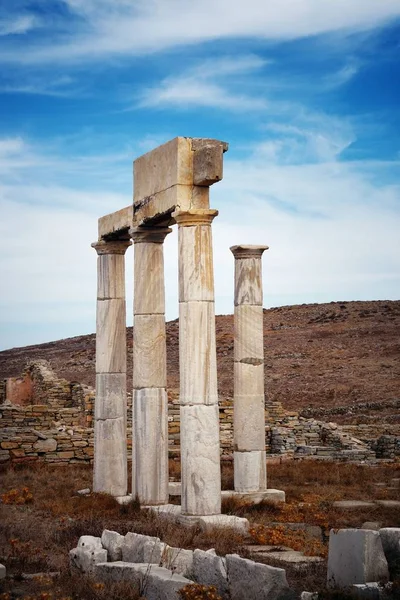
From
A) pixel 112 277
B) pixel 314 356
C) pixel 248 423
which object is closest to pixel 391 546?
pixel 248 423

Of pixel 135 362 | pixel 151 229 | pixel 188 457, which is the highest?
pixel 151 229

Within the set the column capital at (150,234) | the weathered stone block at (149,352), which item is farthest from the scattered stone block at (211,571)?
the column capital at (150,234)

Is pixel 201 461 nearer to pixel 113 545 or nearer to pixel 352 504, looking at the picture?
pixel 113 545

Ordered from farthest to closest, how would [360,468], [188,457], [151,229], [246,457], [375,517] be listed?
1. [360,468]
2. [246,457]
3. [151,229]
4. [375,517]
5. [188,457]

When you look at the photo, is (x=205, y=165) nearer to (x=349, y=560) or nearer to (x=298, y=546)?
(x=298, y=546)

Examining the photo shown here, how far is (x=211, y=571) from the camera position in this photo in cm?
1082

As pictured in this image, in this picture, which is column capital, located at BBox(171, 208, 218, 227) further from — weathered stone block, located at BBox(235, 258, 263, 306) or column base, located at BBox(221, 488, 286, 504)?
column base, located at BBox(221, 488, 286, 504)

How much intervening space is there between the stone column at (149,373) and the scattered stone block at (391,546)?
7.56 meters

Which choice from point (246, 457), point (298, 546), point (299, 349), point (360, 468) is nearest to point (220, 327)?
point (299, 349)

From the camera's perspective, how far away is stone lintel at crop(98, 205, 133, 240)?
18875 mm

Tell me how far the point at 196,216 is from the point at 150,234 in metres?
2.50

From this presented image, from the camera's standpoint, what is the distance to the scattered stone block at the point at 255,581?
32.7 feet

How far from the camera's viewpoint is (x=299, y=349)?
61562mm

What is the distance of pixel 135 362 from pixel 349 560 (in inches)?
344
